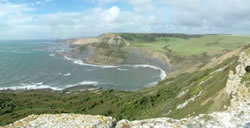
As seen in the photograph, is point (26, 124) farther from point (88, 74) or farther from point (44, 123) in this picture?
point (88, 74)

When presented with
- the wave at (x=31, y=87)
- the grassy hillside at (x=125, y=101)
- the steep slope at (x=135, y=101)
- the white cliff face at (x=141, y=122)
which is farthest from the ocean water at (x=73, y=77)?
the white cliff face at (x=141, y=122)

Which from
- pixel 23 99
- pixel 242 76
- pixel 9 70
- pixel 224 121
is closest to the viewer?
pixel 224 121

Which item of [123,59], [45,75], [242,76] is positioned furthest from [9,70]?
[242,76]

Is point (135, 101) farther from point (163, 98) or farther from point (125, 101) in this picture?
point (163, 98)

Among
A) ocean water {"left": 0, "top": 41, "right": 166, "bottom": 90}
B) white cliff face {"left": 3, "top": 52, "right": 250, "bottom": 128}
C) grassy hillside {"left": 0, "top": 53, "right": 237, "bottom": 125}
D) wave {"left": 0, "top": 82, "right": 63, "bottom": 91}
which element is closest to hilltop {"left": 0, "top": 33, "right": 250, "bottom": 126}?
grassy hillside {"left": 0, "top": 53, "right": 237, "bottom": 125}

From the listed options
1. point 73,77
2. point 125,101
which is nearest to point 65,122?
point 125,101

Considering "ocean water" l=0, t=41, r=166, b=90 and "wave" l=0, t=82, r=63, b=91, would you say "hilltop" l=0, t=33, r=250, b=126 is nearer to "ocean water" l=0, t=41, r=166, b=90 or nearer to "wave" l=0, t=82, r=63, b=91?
"wave" l=0, t=82, r=63, b=91
